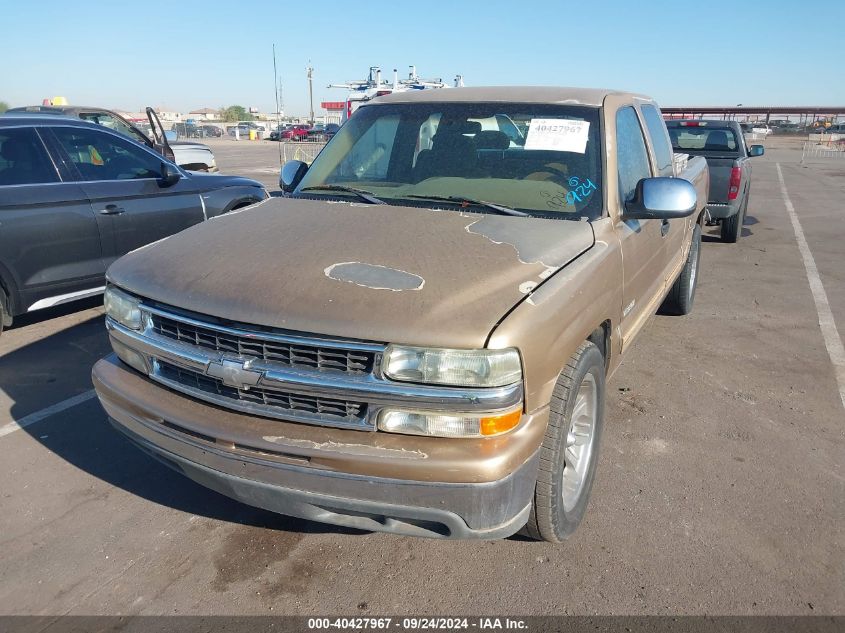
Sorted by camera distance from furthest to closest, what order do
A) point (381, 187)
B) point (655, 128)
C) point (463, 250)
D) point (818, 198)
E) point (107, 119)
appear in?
1. point (818, 198)
2. point (107, 119)
3. point (655, 128)
4. point (381, 187)
5. point (463, 250)

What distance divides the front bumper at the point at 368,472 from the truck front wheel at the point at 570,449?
0.16 metres

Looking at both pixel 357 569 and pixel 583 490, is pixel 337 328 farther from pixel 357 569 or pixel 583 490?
pixel 583 490

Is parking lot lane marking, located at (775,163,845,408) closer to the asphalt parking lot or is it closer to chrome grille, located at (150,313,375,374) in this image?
the asphalt parking lot

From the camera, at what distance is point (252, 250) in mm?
2752

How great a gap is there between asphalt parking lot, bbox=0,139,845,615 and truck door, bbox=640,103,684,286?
2.72 feet

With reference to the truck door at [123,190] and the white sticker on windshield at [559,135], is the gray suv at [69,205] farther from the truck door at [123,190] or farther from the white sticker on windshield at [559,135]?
the white sticker on windshield at [559,135]

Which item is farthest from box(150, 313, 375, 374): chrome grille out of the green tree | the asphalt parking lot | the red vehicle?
the green tree

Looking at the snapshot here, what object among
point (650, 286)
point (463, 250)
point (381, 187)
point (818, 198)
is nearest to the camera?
point (463, 250)

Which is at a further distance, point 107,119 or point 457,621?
point 107,119

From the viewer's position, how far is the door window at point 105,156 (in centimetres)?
556

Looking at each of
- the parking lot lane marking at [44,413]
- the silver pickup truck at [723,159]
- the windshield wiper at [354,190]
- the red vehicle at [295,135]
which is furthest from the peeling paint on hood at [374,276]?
the red vehicle at [295,135]

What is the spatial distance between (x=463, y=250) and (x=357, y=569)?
1.38 m

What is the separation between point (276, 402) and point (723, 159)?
8.55 meters

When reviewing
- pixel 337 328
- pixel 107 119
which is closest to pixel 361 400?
pixel 337 328
